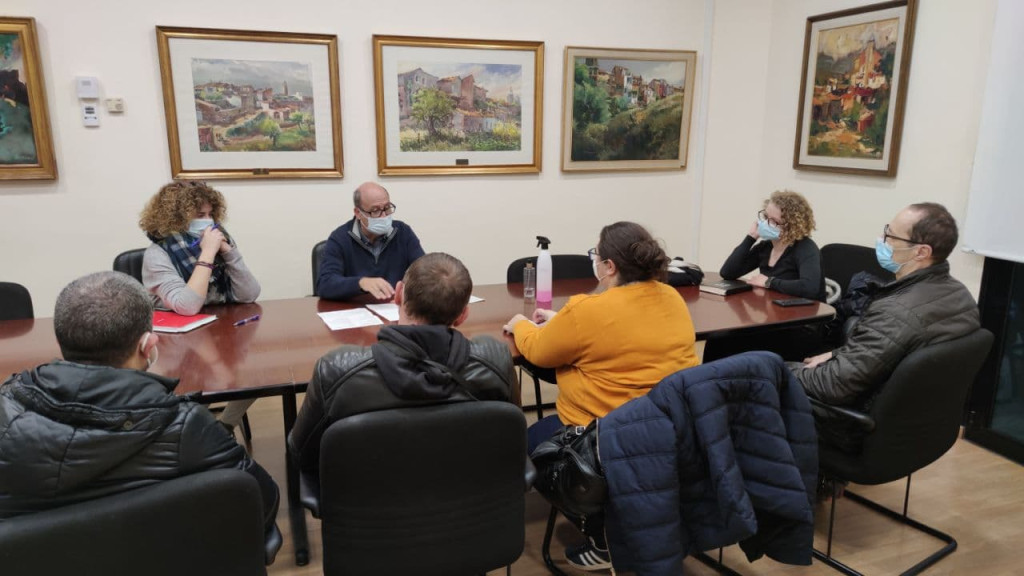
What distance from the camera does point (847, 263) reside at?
358 cm

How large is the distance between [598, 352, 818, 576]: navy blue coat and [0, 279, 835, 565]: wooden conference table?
69 centimetres

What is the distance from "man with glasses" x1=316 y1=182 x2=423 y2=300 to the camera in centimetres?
295

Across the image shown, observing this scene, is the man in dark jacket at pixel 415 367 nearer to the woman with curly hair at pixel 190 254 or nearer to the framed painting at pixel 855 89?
the woman with curly hair at pixel 190 254

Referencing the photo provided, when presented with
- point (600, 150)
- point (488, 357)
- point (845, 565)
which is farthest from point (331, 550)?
point (600, 150)

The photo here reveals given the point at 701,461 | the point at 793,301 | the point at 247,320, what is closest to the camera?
the point at 701,461

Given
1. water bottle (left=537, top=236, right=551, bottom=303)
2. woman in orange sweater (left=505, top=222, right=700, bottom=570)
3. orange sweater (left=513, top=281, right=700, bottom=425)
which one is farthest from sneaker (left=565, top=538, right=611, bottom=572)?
water bottle (left=537, top=236, right=551, bottom=303)

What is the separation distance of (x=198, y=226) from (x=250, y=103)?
1.31 meters

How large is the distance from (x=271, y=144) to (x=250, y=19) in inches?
26.3

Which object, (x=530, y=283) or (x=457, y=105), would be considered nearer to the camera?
(x=530, y=283)

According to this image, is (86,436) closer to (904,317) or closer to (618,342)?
(618,342)

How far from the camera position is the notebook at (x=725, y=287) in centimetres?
299

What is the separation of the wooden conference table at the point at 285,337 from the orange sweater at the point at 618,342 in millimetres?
365

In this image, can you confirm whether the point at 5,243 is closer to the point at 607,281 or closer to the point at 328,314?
the point at 328,314

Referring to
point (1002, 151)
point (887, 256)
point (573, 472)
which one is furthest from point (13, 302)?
point (1002, 151)
